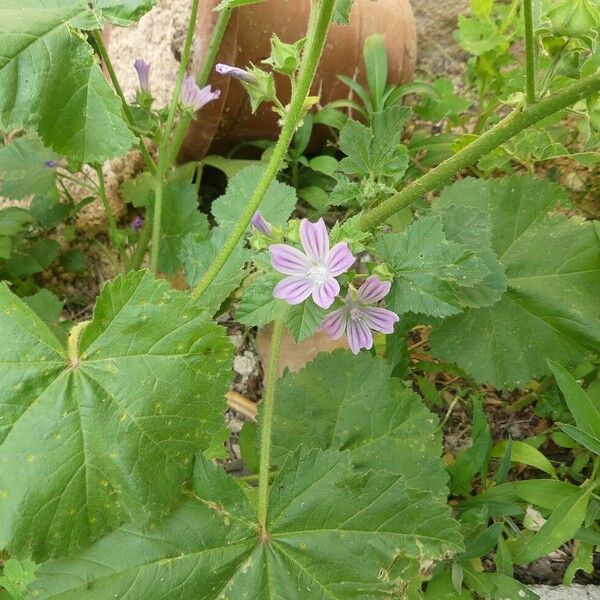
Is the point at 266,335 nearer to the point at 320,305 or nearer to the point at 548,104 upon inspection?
the point at 320,305

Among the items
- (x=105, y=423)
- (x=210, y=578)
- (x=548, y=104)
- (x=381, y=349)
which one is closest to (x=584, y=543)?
(x=381, y=349)

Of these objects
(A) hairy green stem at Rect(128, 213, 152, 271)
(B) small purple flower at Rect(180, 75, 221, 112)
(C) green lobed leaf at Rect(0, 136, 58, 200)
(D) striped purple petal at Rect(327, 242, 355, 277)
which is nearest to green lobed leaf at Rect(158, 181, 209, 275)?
(A) hairy green stem at Rect(128, 213, 152, 271)

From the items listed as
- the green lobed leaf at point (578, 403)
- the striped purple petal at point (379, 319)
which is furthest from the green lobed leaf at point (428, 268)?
the green lobed leaf at point (578, 403)

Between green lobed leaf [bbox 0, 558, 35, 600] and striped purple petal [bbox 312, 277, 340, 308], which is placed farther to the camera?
green lobed leaf [bbox 0, 558, 35, 600]

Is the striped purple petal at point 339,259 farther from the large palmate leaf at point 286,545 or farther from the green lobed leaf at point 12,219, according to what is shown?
the green lobed leaf at point 12,219

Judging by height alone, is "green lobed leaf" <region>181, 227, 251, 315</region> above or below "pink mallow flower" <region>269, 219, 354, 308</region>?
below

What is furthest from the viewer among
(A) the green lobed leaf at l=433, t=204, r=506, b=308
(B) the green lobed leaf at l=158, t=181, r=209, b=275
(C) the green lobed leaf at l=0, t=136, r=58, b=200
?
(C) the green lobed leaf at l=0, t=136, r=58, b=200

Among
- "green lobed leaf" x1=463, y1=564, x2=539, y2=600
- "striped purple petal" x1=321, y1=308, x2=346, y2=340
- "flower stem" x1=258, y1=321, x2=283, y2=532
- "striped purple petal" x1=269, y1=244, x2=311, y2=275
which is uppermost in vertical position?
"striped purple petal" x1=269, y1=244, x2=311, y2=275

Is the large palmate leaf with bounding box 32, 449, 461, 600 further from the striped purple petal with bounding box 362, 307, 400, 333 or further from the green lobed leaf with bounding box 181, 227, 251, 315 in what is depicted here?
the green lobed leaf with bounding box 181, 227, 251, 315

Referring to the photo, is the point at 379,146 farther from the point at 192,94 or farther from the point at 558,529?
the point at 558,529

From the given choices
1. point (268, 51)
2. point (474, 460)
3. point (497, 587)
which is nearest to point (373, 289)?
point (474, 460)
